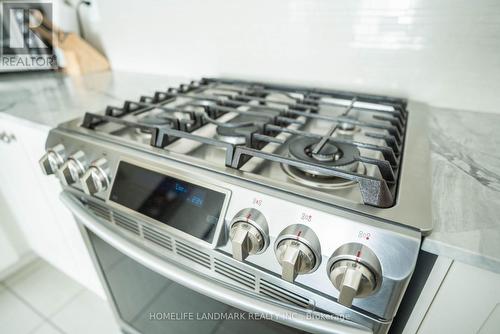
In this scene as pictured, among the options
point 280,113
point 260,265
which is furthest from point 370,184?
point 280,113

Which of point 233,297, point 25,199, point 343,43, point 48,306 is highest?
point 343,43

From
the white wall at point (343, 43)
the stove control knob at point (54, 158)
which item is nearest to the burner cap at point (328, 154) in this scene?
the white wall at point (343, 43)

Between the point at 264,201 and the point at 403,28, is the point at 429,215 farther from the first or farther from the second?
the point at 403,28

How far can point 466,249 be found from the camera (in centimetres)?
33

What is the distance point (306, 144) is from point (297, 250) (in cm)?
23

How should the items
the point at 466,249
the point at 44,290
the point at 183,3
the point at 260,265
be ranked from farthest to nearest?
the point at 44,290, the point at 183,3, the point at 260,265, the point at 466,249

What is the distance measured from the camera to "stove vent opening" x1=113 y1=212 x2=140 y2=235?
56 cm

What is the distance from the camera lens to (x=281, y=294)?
44 centimetres

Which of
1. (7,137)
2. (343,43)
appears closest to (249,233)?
(343,43)

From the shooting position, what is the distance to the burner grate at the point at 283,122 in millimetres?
412

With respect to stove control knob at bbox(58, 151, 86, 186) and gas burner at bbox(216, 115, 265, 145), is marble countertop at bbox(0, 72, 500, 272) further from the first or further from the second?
gas burner at bbox(216, 115, 265, 145)

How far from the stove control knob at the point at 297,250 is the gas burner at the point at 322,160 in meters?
0.09

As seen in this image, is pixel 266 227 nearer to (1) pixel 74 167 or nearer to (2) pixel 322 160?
(2) pixel 322 160

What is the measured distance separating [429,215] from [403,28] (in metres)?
0.59
